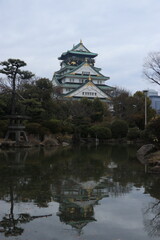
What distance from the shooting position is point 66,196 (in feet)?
22.7

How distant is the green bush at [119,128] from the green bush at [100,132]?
0.69 meters

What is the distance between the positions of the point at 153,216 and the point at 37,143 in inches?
828

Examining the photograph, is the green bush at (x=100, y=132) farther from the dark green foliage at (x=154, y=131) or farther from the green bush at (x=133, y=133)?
the dark green foliage at (x=154, y=131)

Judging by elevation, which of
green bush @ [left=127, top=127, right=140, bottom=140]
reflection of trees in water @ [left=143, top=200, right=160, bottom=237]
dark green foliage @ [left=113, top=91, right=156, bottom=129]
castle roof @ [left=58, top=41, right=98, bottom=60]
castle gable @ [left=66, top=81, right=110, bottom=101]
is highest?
castle roof @ [left=58, top=41, right=98, bottom=60]

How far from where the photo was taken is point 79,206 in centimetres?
607

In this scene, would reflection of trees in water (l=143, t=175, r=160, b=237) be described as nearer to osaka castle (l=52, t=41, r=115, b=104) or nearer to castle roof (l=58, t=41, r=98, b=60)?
osaka castle (l=52, t=41, r=115, b=104)

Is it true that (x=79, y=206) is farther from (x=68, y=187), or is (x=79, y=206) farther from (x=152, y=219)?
(x=68, y=187)

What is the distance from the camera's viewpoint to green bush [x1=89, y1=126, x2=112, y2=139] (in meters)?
33.2

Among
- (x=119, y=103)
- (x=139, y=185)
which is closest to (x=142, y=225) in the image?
(x=139, y=185)

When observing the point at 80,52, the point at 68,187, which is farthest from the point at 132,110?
the point at 68,187

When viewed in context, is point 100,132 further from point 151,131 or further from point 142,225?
point 142,225

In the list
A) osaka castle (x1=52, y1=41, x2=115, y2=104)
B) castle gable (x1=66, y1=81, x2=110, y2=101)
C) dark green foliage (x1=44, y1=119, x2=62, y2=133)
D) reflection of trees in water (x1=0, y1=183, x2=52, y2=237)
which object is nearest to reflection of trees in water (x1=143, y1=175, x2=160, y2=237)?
reflection of trees in water (x1=0, y1=183, x2=52, y2=237)

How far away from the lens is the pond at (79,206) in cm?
459

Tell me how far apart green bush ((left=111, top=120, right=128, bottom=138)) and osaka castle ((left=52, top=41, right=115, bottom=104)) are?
37.2 ft
